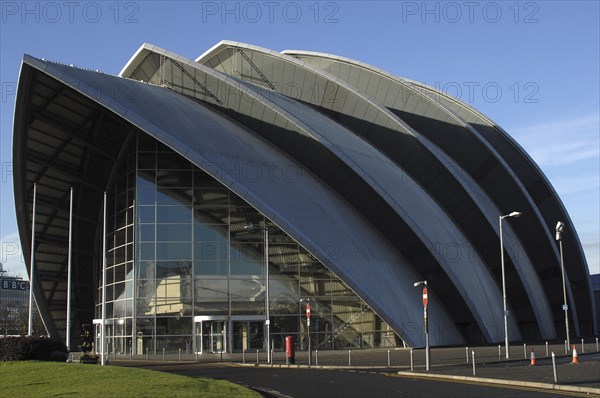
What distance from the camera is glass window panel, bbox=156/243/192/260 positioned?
145 feet

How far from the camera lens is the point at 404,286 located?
45406 mm

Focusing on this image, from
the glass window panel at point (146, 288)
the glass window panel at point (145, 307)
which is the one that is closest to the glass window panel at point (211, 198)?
the glass window panel at point (146, 288)

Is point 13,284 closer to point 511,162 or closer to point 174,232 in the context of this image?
point 174,232

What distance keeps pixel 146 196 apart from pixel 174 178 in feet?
6.98

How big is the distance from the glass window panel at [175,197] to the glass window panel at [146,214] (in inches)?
26.1

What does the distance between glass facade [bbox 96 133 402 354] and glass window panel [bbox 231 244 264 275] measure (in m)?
0.06

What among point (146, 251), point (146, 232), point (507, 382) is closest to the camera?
point (507, 382)

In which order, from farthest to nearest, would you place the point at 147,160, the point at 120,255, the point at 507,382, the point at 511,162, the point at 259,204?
the point at 511,162 < the point at 120,255 < the point at 147,160 < the point at 259,204 < the point at 507,382

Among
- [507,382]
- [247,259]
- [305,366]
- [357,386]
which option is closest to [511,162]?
[247,259]

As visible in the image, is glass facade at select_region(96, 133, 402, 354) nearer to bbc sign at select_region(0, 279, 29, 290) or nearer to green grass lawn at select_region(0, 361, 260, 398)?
green grass lawn at select_region(0, 361, 260, 398)

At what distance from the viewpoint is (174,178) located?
45.2 metres

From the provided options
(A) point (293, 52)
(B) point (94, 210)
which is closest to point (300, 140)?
(A) point (293, 52)

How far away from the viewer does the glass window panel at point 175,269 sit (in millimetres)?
44031

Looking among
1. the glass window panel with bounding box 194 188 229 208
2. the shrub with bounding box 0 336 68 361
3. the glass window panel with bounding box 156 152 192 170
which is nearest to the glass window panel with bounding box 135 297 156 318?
the glass window panel with bounding box 194 188 229 208
